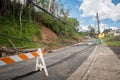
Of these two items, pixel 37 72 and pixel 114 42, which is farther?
pixel 114 42

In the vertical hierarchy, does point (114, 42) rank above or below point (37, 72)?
above

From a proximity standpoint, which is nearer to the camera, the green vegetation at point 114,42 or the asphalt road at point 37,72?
the asphalt road at point 37,72

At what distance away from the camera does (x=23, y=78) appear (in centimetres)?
651

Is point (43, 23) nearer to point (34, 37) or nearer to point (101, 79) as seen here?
point (34, 37)

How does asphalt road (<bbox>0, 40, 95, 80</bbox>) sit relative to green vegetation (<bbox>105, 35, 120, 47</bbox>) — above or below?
below

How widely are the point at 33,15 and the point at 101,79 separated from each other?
84.7 ft

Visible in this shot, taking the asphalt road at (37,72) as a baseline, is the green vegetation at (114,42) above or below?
above

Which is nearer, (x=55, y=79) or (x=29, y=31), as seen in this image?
(x=55, y=79)

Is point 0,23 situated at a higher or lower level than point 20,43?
higher

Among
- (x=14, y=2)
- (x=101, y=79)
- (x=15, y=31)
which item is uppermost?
(x=14, y=2)

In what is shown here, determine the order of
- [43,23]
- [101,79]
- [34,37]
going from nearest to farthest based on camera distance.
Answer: [101,79] → [34,37] → [43,23]

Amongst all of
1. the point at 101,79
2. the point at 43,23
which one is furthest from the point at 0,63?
the point at 43,23

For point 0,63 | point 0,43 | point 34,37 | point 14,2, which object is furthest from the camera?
point 34,37

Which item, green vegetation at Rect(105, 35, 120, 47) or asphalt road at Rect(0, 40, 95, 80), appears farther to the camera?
green vegetation at Rect(105, 35, 120, 47)
